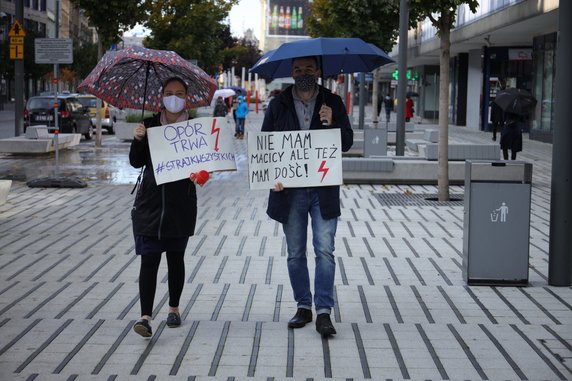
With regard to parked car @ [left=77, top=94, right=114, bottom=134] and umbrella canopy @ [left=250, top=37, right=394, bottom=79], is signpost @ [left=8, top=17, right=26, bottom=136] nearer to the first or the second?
parked car @ [left=77, top=94, right=114, bottom=134]

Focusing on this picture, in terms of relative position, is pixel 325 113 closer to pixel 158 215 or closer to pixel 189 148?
pixel 189 148

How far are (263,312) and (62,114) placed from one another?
2734cm

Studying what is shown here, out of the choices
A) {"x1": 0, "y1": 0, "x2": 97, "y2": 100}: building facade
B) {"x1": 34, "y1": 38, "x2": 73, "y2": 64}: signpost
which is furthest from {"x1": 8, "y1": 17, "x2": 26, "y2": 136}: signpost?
{"x1": 0, "y1": 0, "x2": 97, "y2": 100}: building facade

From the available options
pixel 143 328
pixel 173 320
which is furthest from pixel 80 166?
pixel 143 328

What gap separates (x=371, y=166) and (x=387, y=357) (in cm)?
1181

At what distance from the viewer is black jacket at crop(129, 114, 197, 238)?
6.61m

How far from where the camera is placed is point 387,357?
6219 millimetres

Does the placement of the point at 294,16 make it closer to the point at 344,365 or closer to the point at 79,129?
the point at 79,129

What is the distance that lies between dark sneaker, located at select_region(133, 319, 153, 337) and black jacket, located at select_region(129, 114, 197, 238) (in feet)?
1.94

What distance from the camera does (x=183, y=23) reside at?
142 feet

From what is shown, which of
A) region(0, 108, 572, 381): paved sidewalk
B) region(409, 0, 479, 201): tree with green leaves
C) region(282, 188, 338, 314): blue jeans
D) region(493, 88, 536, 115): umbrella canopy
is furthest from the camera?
region(493, 88, 536, 115): umbrella canopy

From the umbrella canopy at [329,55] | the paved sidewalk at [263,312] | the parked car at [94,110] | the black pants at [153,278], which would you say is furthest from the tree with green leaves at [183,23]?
the black pants at [153,278]

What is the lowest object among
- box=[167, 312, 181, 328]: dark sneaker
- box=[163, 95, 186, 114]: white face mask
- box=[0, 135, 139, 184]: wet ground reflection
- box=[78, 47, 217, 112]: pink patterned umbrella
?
box=[0, 135, 139, 184]: wet ground reflection

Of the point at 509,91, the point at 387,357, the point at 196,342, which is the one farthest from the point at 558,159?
the point at 509,91
